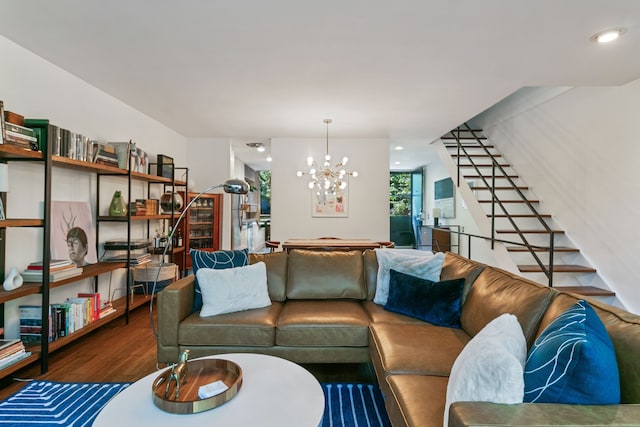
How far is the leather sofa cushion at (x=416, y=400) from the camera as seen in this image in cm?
123

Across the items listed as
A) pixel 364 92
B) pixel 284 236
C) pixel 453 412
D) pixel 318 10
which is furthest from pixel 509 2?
pixel 284 236

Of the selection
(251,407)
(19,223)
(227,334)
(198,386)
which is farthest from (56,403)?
(251,407)

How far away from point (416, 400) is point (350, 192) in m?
5.03

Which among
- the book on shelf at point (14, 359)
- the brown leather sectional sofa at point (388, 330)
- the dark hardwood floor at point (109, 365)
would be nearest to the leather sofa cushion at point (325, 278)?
the brown leather sectional sofa at point (388, 330)

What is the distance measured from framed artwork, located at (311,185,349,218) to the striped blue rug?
4087 mm

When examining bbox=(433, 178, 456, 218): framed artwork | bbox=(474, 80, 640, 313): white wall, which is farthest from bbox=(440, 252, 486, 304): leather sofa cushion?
bbox=(433, 178, 456, 218): framed artwork

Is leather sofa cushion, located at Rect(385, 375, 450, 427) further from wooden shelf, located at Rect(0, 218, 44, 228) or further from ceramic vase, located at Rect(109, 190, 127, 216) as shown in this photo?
ceramic vase, located at Rect(109, 190, 127, 216)

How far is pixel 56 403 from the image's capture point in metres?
2.08

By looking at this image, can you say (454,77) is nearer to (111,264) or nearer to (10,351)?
(111,264)

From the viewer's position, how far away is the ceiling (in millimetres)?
2172

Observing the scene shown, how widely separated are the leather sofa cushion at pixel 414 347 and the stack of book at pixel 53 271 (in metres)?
2.51

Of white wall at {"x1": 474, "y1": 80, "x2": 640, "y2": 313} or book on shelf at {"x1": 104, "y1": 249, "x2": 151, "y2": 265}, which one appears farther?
book on shelf at {"x1": 104, "y1": 249, "x2": 151, "y2": 265}

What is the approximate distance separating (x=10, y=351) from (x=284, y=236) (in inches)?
166

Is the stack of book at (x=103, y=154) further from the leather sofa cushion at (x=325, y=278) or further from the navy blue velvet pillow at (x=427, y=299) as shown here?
the navy blue velvet pillow at (x=427, y=299)
